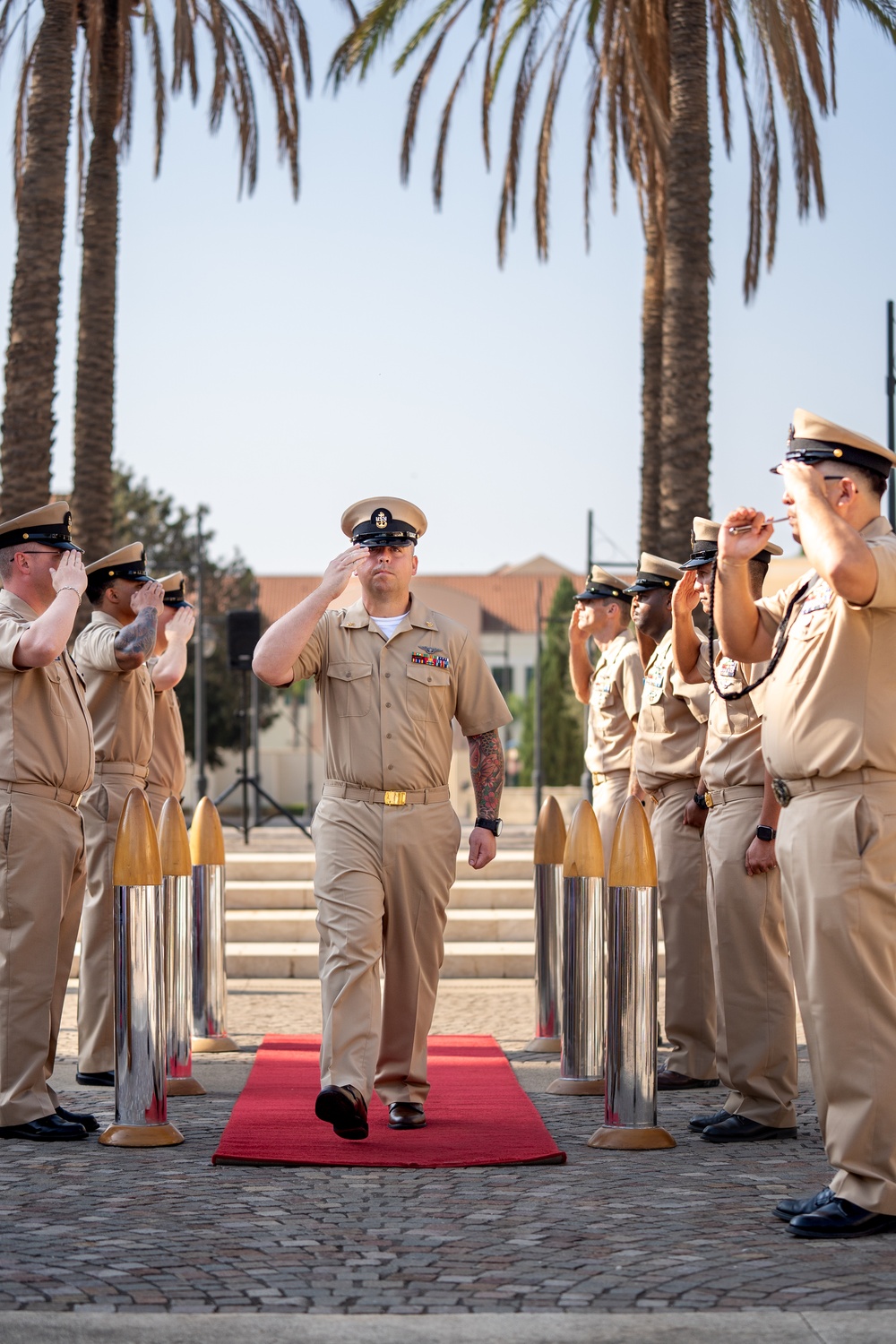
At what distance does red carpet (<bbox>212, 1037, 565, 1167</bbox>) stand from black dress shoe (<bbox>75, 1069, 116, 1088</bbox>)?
0.69 m

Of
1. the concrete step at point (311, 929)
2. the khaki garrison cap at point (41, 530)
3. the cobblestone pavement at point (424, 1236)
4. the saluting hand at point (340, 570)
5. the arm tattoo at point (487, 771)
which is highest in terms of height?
the khaki garrison cap at point (41, 530)

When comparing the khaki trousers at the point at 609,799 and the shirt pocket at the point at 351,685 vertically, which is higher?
the shirt pocket at the point at 351,685

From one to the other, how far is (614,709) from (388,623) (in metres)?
2.84

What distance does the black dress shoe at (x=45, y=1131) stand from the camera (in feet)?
20.7

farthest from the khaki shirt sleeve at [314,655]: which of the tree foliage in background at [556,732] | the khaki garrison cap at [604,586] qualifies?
the tree foliage in background at [556,732]

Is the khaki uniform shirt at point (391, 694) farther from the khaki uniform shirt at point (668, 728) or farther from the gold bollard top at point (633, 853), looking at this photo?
the khaki uniform shirt at point (668, 728)

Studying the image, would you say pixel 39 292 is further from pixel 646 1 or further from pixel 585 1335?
pixel 585 1335

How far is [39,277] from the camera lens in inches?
620

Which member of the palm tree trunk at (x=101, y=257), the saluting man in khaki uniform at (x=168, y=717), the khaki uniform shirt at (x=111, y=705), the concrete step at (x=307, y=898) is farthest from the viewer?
the palm tree trunk at (x=101, y=257)

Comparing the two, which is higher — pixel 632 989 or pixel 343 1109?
pixel 632 989

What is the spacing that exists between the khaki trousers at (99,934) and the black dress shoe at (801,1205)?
3.88m

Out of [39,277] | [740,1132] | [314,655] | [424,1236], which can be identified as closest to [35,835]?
[314,655]

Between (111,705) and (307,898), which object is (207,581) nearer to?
(307,898)

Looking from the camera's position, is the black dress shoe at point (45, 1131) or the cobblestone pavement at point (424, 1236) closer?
the cobblestone pavement at point (424, 1236)
